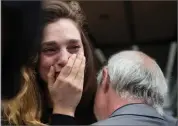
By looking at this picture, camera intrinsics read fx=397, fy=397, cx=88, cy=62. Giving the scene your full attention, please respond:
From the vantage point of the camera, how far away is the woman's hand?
3.43 feet

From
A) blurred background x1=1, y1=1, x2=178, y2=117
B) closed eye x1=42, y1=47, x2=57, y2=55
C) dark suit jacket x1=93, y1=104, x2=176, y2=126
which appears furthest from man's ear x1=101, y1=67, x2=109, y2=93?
blurred background x1=1, y1=1, x2=178, y2=117

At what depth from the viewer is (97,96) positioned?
1.29 meters

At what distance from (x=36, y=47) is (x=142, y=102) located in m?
0.71

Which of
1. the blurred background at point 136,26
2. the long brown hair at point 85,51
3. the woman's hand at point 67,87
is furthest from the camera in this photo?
the blurred background at point 136,26

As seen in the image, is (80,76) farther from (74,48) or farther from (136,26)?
(136,26)

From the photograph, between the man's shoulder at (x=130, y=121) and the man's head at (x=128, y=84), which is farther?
the man's head at (x=128, y=84)

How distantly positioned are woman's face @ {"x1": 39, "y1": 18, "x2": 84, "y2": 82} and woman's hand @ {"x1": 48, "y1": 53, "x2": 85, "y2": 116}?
3cm

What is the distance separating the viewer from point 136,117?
3.68 feet

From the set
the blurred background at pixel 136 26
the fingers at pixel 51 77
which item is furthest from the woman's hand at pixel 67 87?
the blurred background at pixel 136 26

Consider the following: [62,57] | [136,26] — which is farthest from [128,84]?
[136,26]

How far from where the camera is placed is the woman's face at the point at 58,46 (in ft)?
3.63

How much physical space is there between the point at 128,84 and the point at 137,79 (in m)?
0.03

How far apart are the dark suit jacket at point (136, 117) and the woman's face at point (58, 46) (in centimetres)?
21

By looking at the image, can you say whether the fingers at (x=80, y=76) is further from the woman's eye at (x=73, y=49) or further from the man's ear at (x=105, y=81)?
the man's ear at (x=105, y=81)
